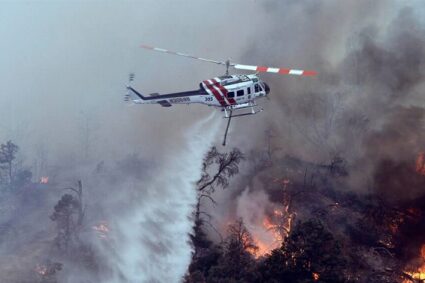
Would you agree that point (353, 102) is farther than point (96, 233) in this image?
Yes

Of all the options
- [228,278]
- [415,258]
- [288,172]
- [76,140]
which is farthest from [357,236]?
[76,140]

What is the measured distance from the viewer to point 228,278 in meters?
33.9

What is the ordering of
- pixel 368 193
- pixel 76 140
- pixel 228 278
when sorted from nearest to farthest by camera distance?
1. pixel 228 278
2. pixel 368 193
3. pixel 76 140

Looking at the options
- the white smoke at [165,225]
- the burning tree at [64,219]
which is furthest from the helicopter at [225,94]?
the burning tree at [64,219]

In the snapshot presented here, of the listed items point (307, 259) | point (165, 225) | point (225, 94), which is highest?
point (225, 94)

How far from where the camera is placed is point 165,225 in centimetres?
4484

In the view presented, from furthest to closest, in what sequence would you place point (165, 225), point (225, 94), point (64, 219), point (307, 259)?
point (64, 219) < point (165, 225) < point (225, 94) < point (307, 259)

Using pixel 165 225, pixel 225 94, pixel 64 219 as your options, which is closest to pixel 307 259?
pixel 225 94

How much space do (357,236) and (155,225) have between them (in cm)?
2282

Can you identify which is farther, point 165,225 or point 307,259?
point 165,225

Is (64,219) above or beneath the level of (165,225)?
above

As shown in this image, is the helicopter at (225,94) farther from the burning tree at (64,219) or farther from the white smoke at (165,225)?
the burning tree at (64,219)

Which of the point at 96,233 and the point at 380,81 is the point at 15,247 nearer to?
the point at 96,233

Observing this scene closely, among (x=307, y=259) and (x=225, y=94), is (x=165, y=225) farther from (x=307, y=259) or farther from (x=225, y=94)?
(x=307, y=259)
